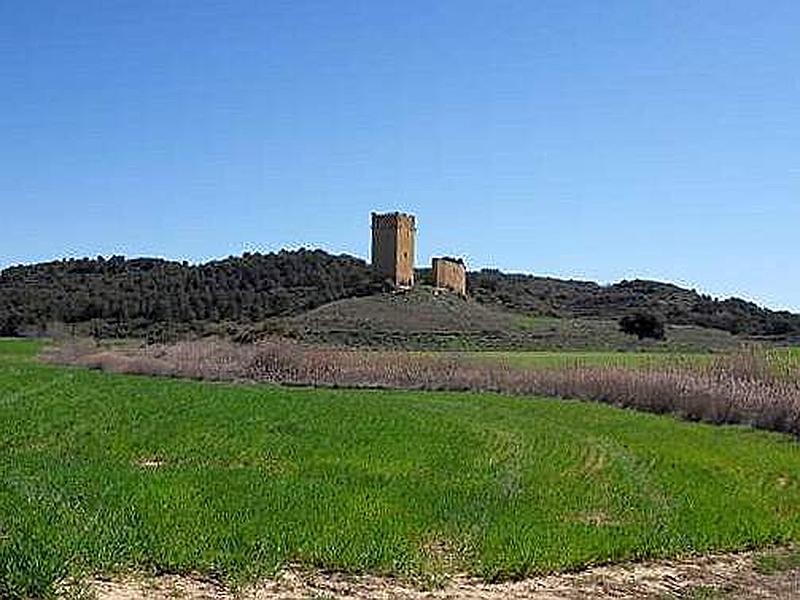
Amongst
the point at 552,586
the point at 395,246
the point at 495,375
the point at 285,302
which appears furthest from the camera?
the point at 285,302

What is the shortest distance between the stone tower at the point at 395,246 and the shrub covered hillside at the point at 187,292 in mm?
2319

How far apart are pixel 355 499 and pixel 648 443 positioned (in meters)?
12.9

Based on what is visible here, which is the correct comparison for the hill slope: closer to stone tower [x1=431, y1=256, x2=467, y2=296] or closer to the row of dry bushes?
stone tower [x1=431, y1=256, x2=467, y2=296]

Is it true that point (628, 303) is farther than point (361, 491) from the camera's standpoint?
Yes

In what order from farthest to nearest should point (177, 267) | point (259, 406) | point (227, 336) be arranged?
1. point (177, 267)
2. point (227, 336)
3. point (259, 406)

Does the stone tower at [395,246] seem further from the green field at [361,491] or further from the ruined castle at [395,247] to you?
the green field at [361,491]

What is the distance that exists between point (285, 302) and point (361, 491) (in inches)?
3764

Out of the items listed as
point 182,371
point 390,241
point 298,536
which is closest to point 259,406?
point 298,536

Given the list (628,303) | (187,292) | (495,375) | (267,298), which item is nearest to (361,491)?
(495,375)

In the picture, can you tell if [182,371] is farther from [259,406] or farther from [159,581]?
[159,581]

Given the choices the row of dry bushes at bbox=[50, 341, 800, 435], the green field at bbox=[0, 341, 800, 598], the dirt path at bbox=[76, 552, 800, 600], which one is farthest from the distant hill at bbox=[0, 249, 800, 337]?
the dirt path at bbox=[76, 552, 800, 600]

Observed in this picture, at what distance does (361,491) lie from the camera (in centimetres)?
1709

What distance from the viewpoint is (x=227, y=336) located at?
83938 mm

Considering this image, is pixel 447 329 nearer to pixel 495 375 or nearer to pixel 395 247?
pixel 395 247
